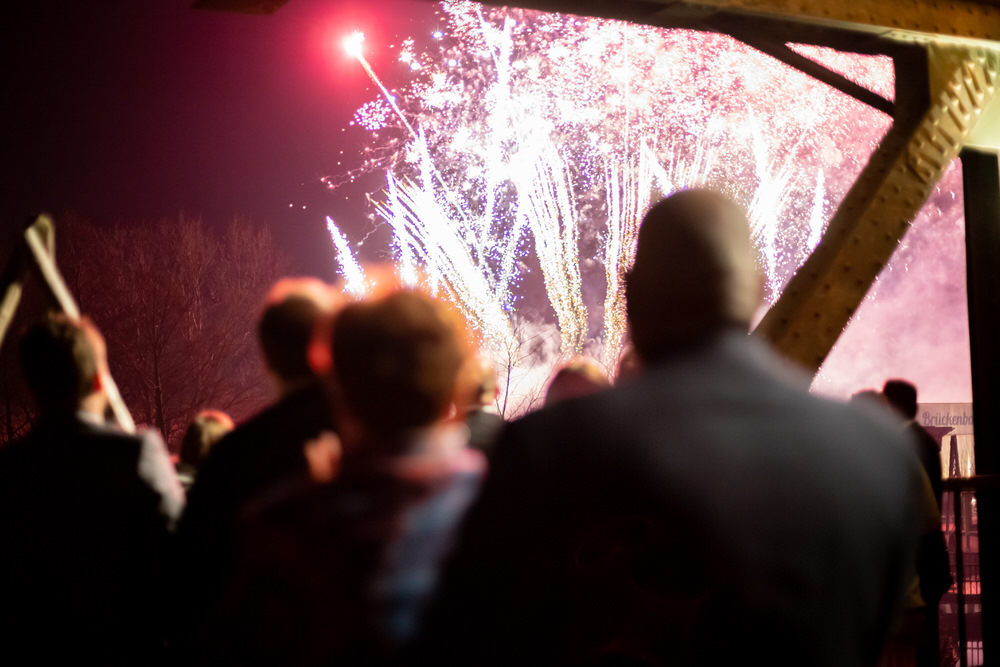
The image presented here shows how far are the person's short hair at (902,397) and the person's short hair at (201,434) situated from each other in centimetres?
366

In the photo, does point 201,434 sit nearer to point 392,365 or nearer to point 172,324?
point 392,365

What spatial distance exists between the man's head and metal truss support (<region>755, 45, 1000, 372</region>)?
7.47 ft

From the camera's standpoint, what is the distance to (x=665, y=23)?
4.29 meters

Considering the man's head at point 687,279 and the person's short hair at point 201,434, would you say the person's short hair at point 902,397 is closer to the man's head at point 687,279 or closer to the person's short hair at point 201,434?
the person's short hair at point 201,434

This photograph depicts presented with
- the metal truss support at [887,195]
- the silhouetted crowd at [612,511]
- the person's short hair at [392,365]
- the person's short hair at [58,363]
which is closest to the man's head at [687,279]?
the silhouetted crowd at [612,511]

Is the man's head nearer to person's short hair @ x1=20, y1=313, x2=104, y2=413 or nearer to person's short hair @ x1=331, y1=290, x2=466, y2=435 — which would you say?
person's short hair @ x1=331, y1=290, x2=466, y2=435

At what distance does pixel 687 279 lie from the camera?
1.89m

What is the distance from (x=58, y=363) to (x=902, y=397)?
444cm

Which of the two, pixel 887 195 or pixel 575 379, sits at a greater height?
pixel 887 195

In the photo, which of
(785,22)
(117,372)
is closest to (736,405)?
(785,22)

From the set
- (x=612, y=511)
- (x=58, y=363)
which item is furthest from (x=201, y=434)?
(x=612, y=511)

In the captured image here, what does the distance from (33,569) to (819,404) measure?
7.16 feet

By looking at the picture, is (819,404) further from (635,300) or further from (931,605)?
(931,605)

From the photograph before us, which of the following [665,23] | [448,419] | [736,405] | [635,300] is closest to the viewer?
[736,405]
